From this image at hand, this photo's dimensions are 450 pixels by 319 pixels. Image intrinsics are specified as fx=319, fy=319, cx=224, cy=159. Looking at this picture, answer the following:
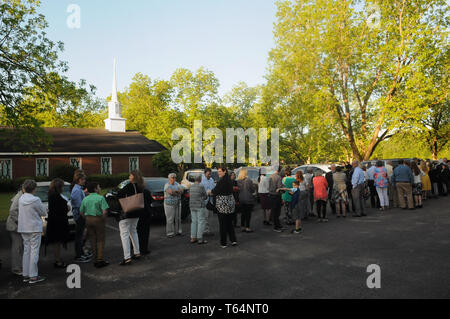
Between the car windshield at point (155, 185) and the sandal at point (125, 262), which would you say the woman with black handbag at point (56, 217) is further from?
the car windshield at point (155, 185)

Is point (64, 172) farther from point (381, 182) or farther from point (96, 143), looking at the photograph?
point (381, 182)

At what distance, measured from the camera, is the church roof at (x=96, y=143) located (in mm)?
32312

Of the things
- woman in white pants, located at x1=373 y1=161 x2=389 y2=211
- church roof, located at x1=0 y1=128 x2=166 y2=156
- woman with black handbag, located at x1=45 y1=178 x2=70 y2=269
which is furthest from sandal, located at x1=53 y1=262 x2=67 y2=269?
church roof, located at x1=0 y1=128 x2=166 y2=156

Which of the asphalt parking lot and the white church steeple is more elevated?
the white church steeple

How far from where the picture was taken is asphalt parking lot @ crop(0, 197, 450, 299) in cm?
512

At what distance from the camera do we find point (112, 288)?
553 centimetres

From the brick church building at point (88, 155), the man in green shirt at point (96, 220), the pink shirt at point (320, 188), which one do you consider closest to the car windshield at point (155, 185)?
the man in green shirt at point (96, 220)

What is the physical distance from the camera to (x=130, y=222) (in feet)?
23.5

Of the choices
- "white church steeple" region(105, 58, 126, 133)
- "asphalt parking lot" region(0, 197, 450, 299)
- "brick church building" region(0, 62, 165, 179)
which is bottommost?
"asphalt parking lot" region(0, 197, 450, 299)

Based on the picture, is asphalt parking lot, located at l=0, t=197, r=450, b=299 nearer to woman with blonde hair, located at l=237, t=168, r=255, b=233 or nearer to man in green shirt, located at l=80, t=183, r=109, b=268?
man in green shirt, located at l=80, t=183, r=109, b=268

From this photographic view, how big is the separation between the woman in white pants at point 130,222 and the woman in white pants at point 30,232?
1.59 meters

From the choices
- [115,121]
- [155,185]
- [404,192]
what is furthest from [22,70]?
[115,121]

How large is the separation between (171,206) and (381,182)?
29.0 feet

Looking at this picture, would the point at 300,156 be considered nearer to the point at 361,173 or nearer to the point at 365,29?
the point at 365,29
